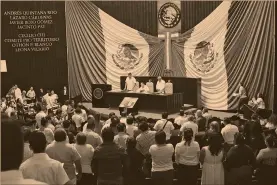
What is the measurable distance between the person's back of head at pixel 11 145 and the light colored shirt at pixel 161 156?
3.93 m

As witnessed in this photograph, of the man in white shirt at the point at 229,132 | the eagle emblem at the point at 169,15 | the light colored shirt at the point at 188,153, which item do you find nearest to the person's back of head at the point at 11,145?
the light colored shirt at the point at 188,153

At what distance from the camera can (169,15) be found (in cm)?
1642

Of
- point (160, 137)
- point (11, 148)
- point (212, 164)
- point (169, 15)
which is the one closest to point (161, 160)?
point (160, 137)

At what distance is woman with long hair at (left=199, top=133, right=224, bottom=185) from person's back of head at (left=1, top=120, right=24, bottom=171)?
4030 mm

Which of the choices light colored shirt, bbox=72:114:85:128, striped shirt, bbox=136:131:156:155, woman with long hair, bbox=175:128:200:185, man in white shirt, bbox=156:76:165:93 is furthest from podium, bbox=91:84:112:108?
woman with long hair, bbox=175:128:200:185

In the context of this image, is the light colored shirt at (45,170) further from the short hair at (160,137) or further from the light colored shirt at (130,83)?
the light colored shirt at (130,83)

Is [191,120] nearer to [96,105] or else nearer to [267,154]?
[267,154]

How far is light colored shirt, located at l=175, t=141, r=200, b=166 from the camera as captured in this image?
586cm

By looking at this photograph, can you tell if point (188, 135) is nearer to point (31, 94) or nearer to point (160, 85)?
point (160, 85)

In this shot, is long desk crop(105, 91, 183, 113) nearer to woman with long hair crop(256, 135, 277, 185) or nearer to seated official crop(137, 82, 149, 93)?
seated official crop(137, 82, 149, 93)

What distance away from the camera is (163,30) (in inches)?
650

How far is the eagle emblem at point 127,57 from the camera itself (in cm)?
1725

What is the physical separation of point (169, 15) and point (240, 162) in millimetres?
11387

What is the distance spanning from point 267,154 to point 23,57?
13291 mm
